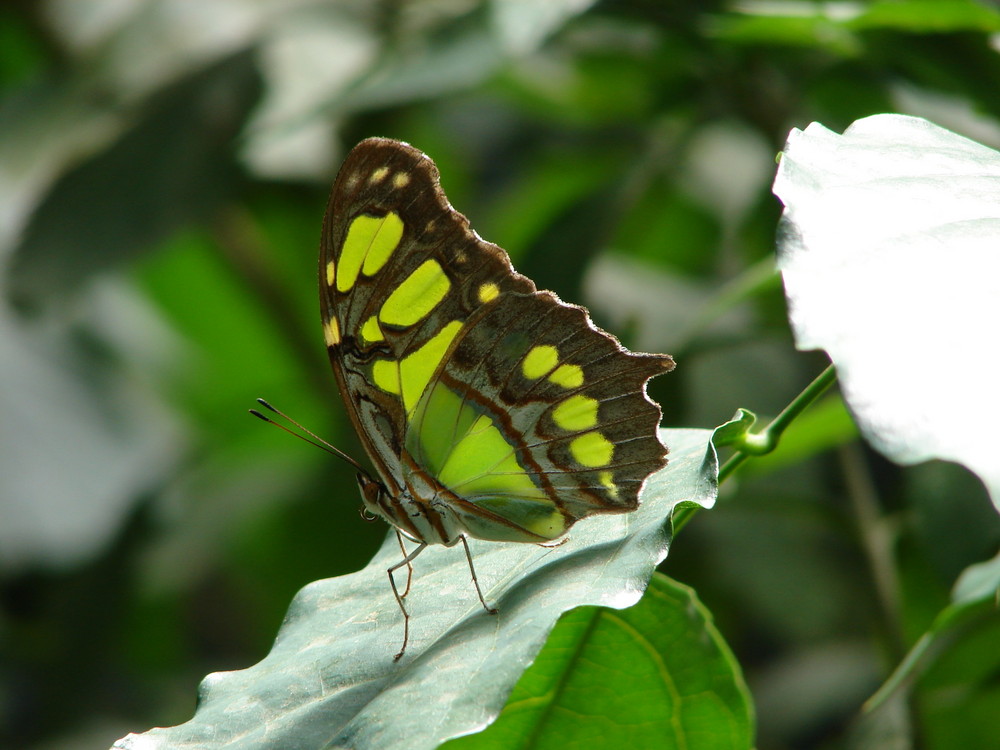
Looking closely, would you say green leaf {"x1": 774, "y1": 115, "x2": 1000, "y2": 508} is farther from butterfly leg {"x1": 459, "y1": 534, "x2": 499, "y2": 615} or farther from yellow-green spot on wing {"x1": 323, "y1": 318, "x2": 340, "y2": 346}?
yellow-green spot on wing {"x1": 323, "y1": 318, "x2": 340, "y2": 346}

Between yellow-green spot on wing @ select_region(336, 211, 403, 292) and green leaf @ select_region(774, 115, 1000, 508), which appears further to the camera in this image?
yellow-green spot on wing @ select_region(336, 211, 403, 292)

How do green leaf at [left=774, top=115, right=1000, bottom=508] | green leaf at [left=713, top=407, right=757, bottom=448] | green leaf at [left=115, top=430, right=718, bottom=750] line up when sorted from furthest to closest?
green leaf at [left=713, top=407, right=757, bottom=448], green leaf at [left=115, top=430, right=718, bottom=750], green leaf at [left=774, top=115, right=1000, bottom=508]

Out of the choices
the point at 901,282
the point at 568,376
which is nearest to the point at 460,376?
the point at 568,376

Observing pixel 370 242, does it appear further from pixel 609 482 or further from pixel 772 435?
pixel 772 435

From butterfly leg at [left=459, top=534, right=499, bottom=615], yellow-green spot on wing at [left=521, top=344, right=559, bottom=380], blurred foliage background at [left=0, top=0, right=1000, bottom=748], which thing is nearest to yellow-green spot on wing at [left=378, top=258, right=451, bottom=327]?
yellow-green spot on wing at [left=521, top=344, right=559, bottom=380]

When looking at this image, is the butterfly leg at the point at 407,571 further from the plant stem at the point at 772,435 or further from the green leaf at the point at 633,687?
the plant stem at the point at 772,435

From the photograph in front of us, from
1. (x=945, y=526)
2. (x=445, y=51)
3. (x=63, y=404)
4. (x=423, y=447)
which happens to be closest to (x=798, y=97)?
(x=445, y=51)
